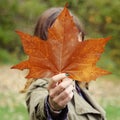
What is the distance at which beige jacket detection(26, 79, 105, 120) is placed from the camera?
6.46 ft

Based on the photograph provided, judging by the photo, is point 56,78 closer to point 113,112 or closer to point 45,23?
point 45,23

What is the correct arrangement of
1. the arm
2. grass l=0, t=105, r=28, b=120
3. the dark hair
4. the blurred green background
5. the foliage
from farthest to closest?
1. the foliage
2. the blurred green background
3. grass l=0, t=105, r=28, b=120
4. the dark hair
5. the arm

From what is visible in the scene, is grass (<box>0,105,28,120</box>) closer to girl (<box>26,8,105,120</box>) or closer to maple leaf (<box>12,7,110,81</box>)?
girl (<box>26,8,105,120</box>)

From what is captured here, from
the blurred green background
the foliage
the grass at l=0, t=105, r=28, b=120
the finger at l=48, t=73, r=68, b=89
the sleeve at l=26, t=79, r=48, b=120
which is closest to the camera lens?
the finger at l=48, t=73, r=68, b=89

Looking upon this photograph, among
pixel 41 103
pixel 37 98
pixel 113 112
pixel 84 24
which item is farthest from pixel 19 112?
pixel 84 24

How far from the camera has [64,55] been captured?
1.62 meters

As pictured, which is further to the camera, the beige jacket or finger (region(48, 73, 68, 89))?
the beige jacket

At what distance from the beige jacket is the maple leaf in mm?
295

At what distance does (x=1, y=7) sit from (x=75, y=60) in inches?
528

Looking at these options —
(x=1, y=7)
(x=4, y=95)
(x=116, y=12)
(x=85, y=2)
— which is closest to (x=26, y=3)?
(x=1, y=7)

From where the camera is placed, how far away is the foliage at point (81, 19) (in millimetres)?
13195

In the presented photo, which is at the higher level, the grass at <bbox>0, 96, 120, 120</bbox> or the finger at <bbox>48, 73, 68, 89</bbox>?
the finger at <bbox>48, 73, 68, 89</bbox>

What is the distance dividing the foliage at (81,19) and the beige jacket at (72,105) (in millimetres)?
10584

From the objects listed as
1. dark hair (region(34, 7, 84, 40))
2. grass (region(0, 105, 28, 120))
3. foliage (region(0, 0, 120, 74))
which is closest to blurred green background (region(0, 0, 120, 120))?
foliage (region(0, 0, 120, 74))
